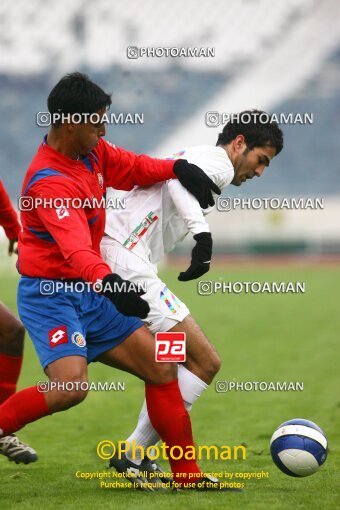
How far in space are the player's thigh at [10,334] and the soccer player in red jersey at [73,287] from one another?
0.80 m

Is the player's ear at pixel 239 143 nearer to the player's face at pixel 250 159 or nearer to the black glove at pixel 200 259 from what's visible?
the player's face at pixel 250 159

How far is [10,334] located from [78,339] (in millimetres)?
1064

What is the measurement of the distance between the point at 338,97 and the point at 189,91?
466cm

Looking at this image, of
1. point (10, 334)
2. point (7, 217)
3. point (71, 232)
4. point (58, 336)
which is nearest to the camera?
point (71, 232)

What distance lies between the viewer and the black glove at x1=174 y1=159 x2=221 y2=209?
4605mm

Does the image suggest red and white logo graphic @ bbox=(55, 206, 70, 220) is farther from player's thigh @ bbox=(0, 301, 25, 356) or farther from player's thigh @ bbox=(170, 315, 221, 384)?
player's thigh @ bbox=(0, 301, 25, 356)

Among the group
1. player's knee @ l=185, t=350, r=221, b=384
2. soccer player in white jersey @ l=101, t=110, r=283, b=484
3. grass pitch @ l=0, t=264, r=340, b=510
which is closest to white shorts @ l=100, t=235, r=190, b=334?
soccer player in white jersey @ l=101, t=110, r=283, b=484

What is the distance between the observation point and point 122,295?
3.90m

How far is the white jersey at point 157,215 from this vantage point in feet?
15.7

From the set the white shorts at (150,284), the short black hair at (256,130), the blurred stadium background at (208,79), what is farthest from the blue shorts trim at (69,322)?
the blurred stadium background at (208,79)

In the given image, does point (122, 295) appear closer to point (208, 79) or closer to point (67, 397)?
point (67, 397)

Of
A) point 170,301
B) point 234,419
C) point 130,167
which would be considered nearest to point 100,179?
point 130,167

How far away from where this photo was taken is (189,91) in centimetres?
2692

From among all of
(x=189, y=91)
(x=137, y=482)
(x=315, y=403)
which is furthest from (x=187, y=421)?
(x=189, y=91)
